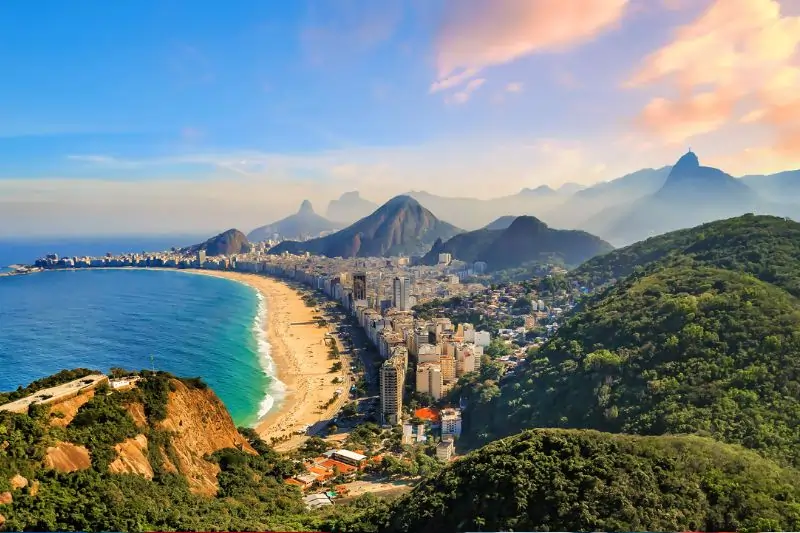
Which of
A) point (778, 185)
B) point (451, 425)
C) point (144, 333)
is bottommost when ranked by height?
point (451, 425)

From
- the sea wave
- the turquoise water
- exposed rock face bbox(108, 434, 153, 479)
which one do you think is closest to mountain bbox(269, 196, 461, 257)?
the turquoise water

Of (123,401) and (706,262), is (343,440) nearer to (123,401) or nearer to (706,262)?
(123,401)

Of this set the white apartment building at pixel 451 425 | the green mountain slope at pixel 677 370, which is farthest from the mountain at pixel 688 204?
the white apartment building at pixel 451 425

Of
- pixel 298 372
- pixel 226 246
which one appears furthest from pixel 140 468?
pixel 226 246

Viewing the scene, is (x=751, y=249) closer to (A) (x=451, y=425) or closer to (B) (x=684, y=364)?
(B) (x=684, y=364)

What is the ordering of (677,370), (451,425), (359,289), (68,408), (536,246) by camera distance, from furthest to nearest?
(536,246) → (359,289) → (451,425) → (677,370) → (68,408)

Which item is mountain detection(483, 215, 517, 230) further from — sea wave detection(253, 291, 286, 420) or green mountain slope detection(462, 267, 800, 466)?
green mountain slope detection(462, 267, 800, 466)
